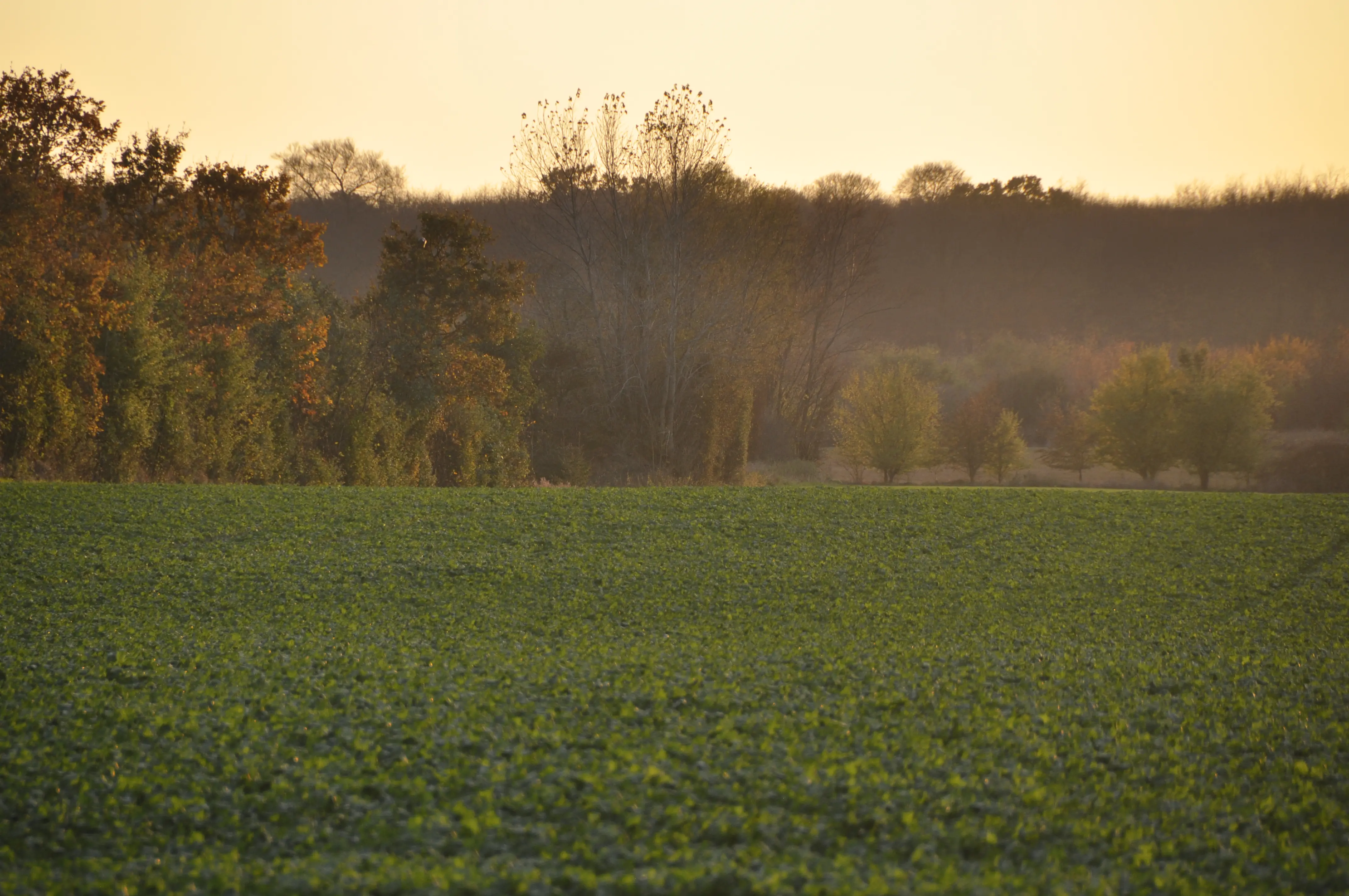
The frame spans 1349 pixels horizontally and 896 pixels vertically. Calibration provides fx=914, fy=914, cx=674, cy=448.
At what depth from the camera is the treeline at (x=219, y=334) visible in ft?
45.9

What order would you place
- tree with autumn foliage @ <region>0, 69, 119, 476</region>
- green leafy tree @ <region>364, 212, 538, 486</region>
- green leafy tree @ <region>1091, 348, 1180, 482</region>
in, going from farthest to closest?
green leafy tree @ <region>1091, 348, 1180, 482</region> < green leafy tree @ <region>364, 212, 538, 486</region> < tree with autumn foliage @ <region>0, 69, 119, 476</region>

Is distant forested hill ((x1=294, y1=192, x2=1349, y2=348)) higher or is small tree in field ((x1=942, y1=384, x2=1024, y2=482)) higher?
distant forested hill ((x1=294, y1=192, x2=1349, y2=348))

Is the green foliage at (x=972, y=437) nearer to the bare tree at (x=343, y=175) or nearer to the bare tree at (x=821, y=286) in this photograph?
the bare tree at (x=821, y=286)

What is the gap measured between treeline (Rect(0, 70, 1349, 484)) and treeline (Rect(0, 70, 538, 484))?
45mm

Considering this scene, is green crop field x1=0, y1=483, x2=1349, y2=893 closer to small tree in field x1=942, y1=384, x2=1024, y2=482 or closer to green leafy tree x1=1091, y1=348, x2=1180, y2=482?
green leafy tree x1=1091, y1=348, x2=1180, y2=482

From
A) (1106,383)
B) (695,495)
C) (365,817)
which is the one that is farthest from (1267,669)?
(1106,383)

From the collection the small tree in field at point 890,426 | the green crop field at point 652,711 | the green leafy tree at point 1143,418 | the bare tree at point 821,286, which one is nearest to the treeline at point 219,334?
the green crop field at point 652,711

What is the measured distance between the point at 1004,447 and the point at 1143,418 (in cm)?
385

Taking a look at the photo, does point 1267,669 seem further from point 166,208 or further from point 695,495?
point 166,208

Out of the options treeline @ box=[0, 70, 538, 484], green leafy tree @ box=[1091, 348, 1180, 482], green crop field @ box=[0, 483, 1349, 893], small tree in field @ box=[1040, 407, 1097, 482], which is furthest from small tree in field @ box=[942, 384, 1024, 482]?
green crop field @ box=[0, 483, 1349, 893]

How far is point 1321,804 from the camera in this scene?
439cm

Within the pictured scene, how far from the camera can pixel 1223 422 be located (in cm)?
2533

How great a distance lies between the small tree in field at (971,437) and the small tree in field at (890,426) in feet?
6.60

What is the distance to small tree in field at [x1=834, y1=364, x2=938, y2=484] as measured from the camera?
1015 inches
